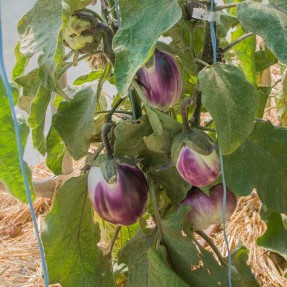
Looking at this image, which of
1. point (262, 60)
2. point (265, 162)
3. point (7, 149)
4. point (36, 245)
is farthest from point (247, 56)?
point (36, 245)

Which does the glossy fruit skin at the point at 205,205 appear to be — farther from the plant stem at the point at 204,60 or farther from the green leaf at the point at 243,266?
the green leaf at the point at 243,266

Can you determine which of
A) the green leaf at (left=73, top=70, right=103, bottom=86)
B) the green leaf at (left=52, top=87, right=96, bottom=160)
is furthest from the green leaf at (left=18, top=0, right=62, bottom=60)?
the green leaf at (left=73, top=70, right=103, bottom=86)

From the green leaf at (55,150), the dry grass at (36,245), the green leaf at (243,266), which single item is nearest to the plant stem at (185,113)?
the green leaf at (55,150)

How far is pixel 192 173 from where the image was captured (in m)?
0.61

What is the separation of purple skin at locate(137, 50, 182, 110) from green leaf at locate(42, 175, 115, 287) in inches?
5.8

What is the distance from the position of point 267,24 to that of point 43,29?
0.73ft

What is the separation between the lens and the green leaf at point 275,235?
0.98 m

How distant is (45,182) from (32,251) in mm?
175

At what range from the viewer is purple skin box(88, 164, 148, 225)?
2.12ft

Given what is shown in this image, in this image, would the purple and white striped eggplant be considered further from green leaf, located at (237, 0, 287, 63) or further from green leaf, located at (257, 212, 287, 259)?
green leaf, located at (257, 212, 287, 259)

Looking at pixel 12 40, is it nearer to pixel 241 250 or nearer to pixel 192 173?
pixel 241 250

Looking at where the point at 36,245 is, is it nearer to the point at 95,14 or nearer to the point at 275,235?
the point at 275,235

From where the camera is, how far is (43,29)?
2.03 ft

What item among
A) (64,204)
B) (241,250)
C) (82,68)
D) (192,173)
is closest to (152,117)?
(192,173)
